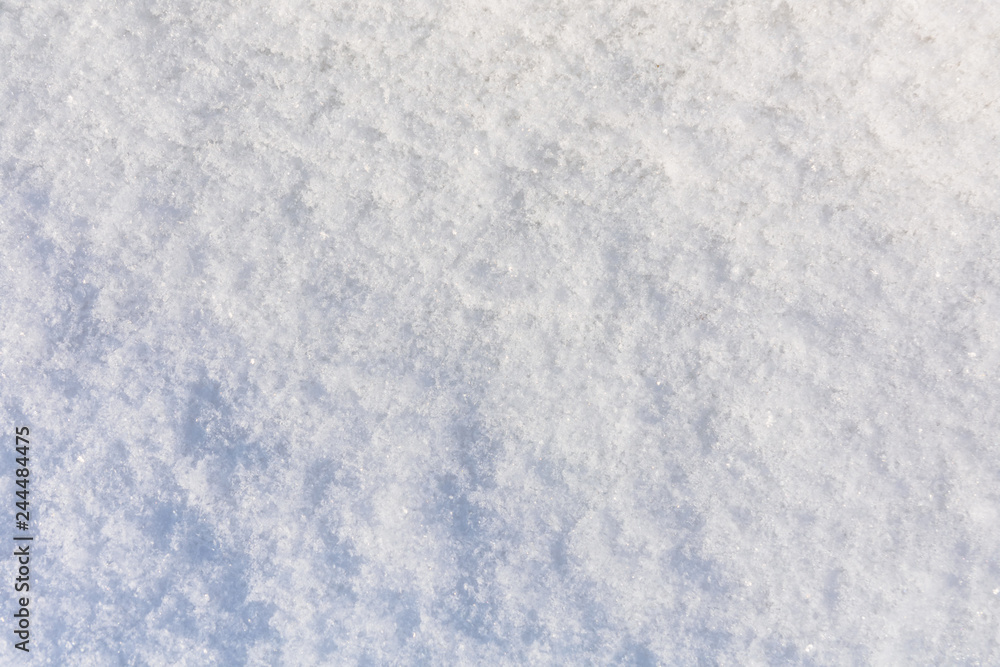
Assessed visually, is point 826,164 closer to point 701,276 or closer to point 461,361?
point 701,276

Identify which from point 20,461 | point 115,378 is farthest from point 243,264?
point 20,461

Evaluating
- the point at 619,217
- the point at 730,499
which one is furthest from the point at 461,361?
the point at 730,499

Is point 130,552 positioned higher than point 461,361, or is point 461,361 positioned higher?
point 461,361

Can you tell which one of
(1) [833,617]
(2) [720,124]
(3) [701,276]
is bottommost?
(1) [833,617]

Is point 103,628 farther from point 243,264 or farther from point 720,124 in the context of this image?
point 720,124

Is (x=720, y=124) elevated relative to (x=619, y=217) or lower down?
elevated

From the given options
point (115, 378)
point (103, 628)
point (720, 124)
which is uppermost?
point (720, 124)
